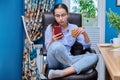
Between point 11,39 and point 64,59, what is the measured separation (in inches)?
48.5

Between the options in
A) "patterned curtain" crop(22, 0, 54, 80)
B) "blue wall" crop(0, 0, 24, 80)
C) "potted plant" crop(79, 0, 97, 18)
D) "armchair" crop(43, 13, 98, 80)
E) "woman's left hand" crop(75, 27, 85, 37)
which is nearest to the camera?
"armchair" crop(43, 13, 98, 80)

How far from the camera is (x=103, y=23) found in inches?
132

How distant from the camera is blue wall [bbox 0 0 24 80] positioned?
300 cm

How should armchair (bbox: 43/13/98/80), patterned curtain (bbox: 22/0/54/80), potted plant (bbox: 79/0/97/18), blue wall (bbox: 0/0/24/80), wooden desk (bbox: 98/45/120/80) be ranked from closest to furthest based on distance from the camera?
wooden desk (bbox: 98/45/120/80), armchair (bbox: 43/13/98/80), blue wall (bbox: 0/0/24/80), patterned curtain (bbox: 22/0/54/80), potted plant (bbox: 79/0/97/18)

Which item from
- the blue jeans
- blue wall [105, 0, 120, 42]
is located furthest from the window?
the blue jeans

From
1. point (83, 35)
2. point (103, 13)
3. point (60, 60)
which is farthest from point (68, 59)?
point (103, 13)

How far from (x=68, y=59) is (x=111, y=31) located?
134 centimetres

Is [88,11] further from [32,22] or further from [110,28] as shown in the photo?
[32,22]

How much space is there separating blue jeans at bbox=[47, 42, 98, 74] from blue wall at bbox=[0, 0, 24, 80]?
1.04 m

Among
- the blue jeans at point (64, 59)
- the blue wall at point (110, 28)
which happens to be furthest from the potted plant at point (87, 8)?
the blue jeans at point (64, 59)

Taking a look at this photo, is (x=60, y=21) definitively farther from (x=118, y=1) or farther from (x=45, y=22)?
(x=118, y=1)

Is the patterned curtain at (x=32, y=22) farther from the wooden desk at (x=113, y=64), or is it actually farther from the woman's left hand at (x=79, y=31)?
the wooden desk at (x=113, y=64)

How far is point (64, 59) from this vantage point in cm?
214

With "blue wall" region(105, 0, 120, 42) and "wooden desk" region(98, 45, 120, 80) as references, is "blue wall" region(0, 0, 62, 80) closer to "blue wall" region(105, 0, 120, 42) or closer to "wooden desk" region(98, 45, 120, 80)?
"blue wall" region(105, 0, 120, 42)
